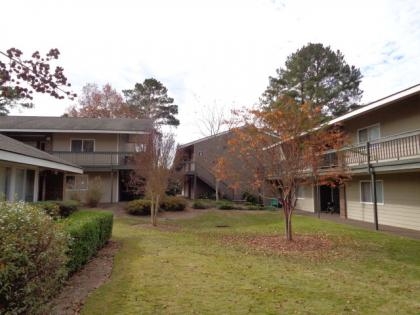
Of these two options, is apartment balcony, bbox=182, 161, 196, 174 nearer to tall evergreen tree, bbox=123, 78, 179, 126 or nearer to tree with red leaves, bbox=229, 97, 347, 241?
tree with red leaves, bbox=229, 97, 347, 241

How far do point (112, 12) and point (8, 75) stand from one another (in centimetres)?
455

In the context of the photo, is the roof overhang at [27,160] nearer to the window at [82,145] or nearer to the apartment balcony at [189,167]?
the window at [82,145]

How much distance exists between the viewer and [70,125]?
27.8 m

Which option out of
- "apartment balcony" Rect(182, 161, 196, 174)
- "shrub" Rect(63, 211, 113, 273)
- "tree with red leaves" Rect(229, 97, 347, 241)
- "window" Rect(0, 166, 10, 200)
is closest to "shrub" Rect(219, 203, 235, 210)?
"apartment balcony" Rect(182, 161, 196, 174)

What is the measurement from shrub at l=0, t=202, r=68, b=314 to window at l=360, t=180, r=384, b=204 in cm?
1713

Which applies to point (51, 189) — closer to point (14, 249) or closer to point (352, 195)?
point (352, 195)

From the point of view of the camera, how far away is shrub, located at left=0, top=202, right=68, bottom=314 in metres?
4.24

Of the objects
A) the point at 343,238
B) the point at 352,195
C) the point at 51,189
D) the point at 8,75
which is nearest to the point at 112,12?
the point at 8,75

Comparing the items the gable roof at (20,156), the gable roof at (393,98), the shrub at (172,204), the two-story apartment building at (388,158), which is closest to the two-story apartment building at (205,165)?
the shrub at (172,204)

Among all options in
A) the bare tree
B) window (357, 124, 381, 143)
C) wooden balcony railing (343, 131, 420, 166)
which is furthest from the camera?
window (357, 124, 381, 143)

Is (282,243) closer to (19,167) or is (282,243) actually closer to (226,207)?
(19,167)

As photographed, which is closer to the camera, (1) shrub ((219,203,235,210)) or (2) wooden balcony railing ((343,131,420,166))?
(2) wooden balcony railing ((343,131,420,166))

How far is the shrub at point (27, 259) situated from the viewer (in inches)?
167

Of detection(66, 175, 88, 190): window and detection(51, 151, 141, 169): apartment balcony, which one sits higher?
detection(51, 151, 141, 169): apartment balcony
